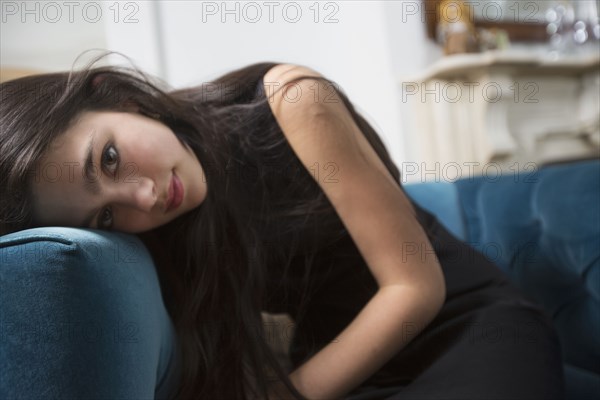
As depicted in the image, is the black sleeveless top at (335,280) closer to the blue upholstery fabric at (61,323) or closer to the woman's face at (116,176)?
the woman's face at (116,176)

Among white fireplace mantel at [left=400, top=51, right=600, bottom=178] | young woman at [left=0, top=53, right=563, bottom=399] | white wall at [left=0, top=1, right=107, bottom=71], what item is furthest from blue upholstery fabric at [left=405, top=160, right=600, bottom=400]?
white wall at [left=0, top=1, right=107, bottom=71]

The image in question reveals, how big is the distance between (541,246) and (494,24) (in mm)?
1779

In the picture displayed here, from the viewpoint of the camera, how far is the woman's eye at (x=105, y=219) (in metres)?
0.80

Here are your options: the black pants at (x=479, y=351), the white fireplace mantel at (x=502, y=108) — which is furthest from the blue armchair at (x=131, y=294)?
the white fireplace mantel at (x=502, y=108)

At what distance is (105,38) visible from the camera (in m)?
1.99

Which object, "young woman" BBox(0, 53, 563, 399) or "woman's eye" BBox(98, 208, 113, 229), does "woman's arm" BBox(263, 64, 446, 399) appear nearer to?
"young woman" BBox(0, 53, 563, 399)

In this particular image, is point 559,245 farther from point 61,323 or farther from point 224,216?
point 61,323

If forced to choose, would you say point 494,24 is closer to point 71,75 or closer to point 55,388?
point 71,75

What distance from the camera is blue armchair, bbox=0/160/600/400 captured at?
48 centimetres

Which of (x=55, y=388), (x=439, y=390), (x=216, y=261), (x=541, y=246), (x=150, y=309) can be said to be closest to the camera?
(x=55, y=388)

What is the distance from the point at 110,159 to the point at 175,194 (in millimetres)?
108

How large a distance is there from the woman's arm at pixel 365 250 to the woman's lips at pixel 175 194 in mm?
180

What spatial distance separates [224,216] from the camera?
0.94 m

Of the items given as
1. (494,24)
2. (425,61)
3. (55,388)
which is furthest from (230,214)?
(494,24)
